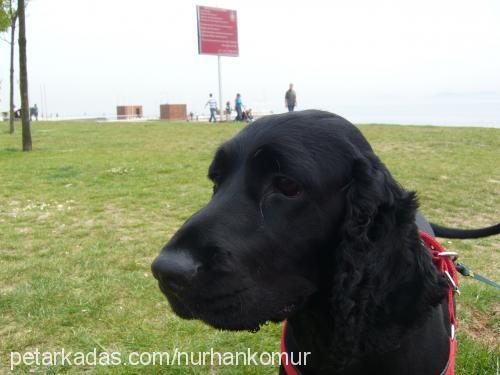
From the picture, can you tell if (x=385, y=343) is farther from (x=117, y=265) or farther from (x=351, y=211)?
(x=117, y=265)

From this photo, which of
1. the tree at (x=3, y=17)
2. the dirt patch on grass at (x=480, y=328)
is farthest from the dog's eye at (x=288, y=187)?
the tree at (x=3, y=17)

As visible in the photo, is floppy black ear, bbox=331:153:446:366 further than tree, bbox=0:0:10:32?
No

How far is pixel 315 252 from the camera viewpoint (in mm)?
1816

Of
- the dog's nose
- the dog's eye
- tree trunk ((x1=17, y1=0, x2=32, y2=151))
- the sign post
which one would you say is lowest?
the dog's nose

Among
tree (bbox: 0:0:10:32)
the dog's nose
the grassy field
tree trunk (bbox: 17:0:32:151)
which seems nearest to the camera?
the dog's nose

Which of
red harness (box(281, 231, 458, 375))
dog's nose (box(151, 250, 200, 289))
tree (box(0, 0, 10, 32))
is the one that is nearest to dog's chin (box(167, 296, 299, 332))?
dog's nose (box(151, 250, 200, 289))

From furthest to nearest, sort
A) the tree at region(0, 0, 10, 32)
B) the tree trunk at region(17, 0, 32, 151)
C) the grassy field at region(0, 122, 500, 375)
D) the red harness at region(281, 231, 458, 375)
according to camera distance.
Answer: the tree at region(0, 0, 10, 32) → the tree trunk at region(17, 0, 32, 151) → the grassy field at region(0, 122, 500, 375) → the red harness at region(281, 231, 458, 375)

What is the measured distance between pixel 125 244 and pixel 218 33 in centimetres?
3031

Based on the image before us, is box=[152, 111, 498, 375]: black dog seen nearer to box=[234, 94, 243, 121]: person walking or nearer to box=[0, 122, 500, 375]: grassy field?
box=[0, 122, 500, 375]: grassy field

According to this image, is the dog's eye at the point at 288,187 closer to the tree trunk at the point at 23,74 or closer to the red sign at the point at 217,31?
the tree trunk at the point at 23,74

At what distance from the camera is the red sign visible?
3278 cm

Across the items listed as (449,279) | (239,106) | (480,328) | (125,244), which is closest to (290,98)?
(239,106)

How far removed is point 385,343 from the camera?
183 centimetres

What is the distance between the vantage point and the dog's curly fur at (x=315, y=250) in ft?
5.42
